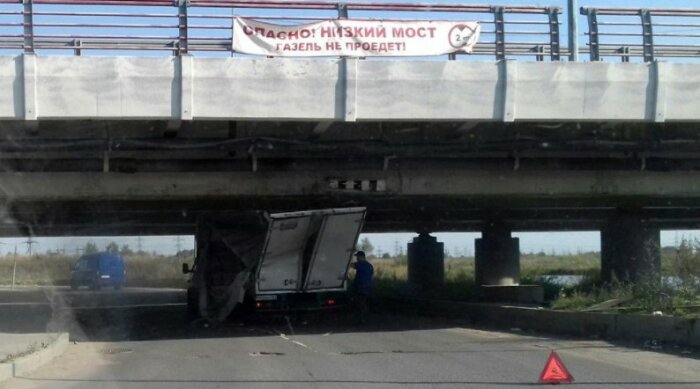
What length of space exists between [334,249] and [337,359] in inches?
304

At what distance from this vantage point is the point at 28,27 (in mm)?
17547

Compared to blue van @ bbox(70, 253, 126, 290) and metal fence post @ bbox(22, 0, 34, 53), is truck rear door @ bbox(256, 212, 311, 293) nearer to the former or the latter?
metal fence post @ bbox(22, 0, 34, 53)

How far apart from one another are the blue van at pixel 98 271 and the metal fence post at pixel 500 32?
26934 mm

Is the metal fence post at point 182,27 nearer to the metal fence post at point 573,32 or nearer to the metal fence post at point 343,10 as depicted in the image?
the metal fence post at point 343,10

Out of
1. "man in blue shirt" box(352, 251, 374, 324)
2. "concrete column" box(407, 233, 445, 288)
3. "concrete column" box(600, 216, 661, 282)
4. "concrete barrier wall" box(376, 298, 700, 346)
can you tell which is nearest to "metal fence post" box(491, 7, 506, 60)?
"concrete barrier wall" box(376, 298, 700, 346)

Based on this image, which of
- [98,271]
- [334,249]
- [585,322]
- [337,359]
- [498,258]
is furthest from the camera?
[98,271]

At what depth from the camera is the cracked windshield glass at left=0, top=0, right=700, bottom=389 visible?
15086mm

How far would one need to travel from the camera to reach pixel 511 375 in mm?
12383

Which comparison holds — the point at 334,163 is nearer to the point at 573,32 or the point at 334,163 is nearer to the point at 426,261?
the point at 573,32

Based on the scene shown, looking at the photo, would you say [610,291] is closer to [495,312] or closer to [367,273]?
[495,312]

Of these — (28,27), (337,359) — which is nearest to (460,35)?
(337,359)

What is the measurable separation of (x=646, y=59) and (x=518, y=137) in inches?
→ 124

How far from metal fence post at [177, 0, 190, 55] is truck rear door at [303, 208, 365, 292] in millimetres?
5471

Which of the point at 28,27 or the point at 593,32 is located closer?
the point at 28,27
